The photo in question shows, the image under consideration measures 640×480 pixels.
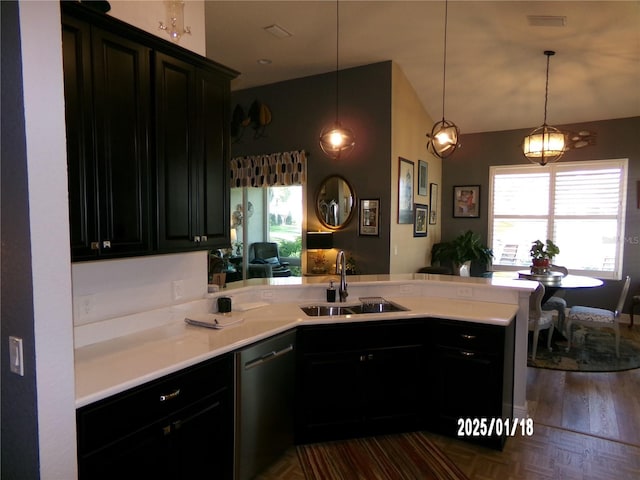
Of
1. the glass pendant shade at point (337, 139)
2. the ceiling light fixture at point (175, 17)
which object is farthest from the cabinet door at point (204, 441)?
the glass pendant shade at point (337, 139)

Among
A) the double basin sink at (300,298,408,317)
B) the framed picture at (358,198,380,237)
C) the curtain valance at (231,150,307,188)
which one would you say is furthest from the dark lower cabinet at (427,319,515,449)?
the curtain valance at (231,150,307,188)

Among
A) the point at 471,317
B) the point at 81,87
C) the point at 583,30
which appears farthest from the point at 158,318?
the point at 583,30

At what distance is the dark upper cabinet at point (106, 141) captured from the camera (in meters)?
1.65

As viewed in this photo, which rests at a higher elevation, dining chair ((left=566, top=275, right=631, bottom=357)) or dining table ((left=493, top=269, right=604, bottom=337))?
dining table ((left=493, top=269, right=604, bottom=337))

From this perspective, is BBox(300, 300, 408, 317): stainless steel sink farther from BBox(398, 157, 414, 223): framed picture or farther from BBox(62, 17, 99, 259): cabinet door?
BBox(398, 157, 414, 223): framed picture

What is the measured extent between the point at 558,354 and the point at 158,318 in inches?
170

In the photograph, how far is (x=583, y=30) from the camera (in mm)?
4051

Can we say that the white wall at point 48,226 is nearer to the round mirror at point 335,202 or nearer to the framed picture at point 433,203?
the round mirror at point 335,202

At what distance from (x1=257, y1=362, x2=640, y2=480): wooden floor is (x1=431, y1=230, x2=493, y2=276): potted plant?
9.40ft

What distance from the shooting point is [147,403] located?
1663 mm

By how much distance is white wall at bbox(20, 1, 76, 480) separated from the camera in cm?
125

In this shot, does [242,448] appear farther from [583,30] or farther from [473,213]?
[473,213]

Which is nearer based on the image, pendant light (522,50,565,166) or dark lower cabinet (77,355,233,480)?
dark lower cabinet (77,355,233,480)

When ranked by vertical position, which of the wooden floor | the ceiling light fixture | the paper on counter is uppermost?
the ceiling light fixture
